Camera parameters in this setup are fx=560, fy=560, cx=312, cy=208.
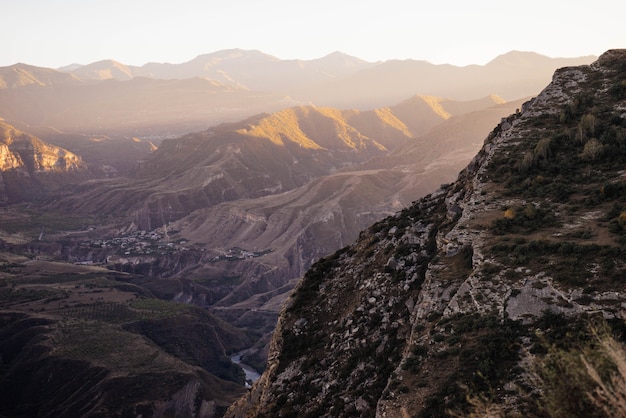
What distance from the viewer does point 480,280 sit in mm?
20203

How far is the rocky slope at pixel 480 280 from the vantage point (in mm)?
17094

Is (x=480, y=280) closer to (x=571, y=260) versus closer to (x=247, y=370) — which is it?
(x=571, y=260)

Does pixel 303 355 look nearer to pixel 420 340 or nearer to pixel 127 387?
pixel 420 340

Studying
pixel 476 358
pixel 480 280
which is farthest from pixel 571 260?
pixel 476 358

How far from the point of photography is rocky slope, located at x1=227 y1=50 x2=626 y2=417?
17094 mm

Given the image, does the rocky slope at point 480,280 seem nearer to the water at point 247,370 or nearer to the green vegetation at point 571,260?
the green vegetation at point 571,260

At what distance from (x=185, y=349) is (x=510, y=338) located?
98877 millimetres

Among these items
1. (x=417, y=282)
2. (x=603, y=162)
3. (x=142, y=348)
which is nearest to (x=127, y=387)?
(x=142, y=348)

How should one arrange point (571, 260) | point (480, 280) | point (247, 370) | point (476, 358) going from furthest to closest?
point (247, 370), point (480, 280), point (571, 260), point (476, 358)

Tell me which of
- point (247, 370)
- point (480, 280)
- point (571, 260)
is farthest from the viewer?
point (247, 370)

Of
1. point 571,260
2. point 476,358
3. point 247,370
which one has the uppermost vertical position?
point 571,260

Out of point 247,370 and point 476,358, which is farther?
point 247,370

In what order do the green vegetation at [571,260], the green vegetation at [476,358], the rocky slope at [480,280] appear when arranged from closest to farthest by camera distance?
the green vegetation at [476,358] < the rocky slope at [480,280] < the green vegetation at [571,260]

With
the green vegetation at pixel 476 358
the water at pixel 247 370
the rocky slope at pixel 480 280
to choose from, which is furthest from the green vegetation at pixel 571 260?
the water at pixel 247 370
